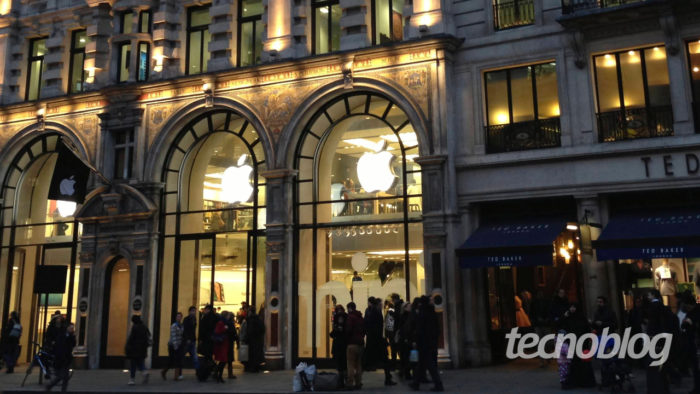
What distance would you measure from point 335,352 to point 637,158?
9.43 m

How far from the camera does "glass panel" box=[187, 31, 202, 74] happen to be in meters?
23.7

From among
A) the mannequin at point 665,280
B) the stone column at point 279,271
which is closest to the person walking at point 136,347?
the stone column at point 279,271

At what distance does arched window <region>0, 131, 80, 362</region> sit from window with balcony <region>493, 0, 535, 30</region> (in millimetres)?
16864

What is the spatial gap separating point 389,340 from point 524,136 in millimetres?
7063

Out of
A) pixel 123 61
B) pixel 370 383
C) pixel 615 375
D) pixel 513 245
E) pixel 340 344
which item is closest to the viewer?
pixel 615 375

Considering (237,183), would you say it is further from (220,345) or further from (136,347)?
(136,347)

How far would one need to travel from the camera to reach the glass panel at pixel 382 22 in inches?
823

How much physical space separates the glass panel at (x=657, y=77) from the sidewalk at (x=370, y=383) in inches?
285

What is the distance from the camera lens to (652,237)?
15930 millimetres

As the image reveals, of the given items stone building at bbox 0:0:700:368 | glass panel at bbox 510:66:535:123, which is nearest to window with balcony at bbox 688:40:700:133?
stone building at bbox 0:0:700:368

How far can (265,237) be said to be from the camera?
21.4m

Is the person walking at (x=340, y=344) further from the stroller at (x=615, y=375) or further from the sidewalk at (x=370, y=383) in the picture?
the stroller at (x=615, y=375)

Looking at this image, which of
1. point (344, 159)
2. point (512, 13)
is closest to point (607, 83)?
point (512, 13)

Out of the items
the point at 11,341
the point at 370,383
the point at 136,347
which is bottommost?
the point at 370,383
